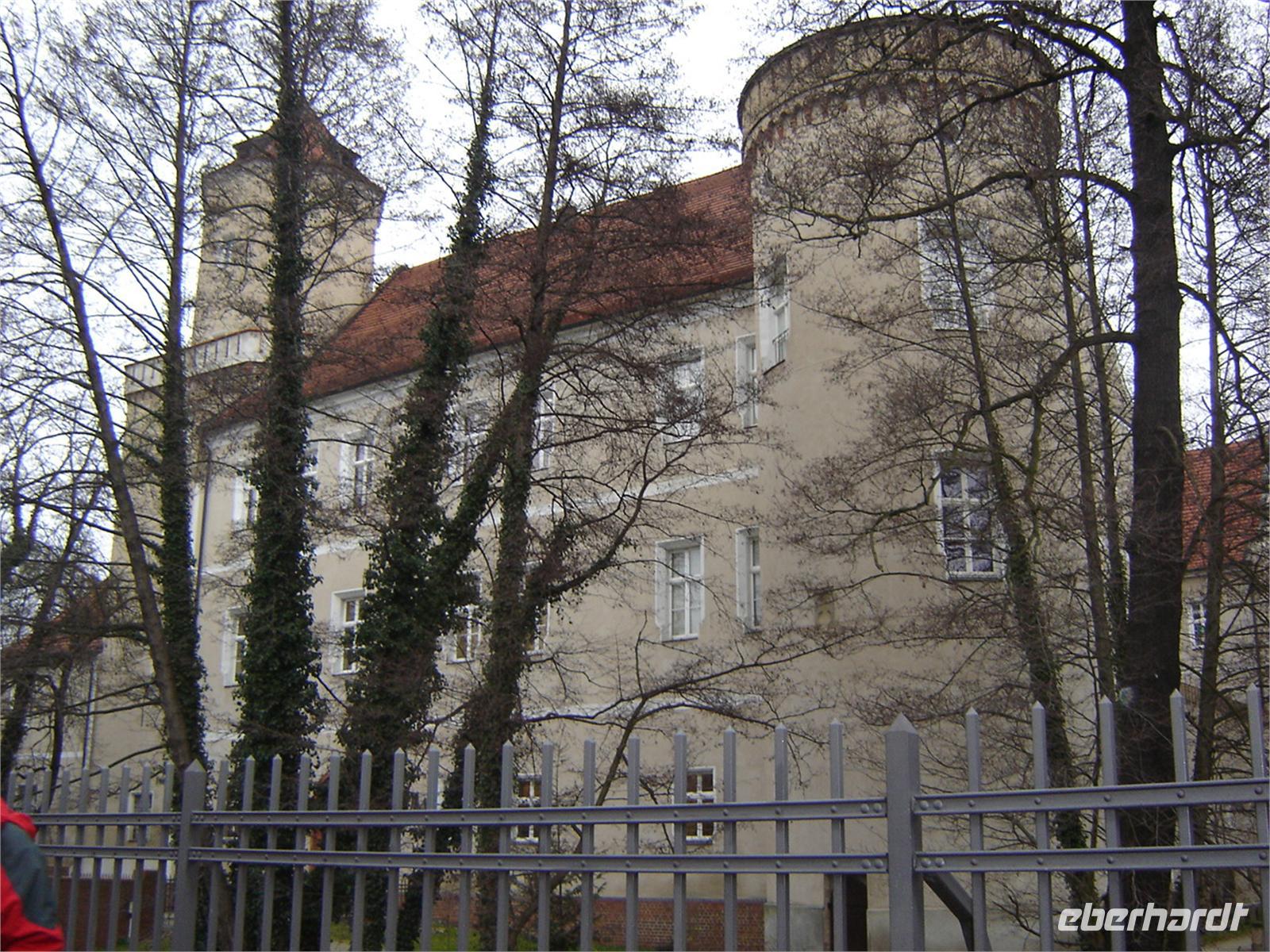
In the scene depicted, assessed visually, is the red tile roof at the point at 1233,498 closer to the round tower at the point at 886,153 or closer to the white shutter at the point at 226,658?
the round tower at the point at 886,153

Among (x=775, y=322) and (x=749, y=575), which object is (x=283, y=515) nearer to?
(x=749, y=575)

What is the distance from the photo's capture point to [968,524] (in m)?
16.5

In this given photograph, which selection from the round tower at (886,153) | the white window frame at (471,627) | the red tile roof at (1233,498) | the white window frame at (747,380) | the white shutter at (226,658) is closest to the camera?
the round tower at (886,153)

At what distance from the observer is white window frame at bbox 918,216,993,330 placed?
54.0 ft

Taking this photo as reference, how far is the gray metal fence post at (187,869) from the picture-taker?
22.1ft

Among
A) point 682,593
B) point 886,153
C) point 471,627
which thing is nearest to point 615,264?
point 471,627

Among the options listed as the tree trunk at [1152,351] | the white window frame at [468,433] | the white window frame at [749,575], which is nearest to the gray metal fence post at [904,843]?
the tree trunk at [1152,351]

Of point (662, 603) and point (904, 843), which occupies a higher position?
point (662, 603)

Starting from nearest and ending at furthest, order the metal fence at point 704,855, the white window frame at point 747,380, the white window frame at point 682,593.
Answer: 1. the metal fence at point 704,855
2. the white window frame at point 747,380
3. the white window frame at point 682,593

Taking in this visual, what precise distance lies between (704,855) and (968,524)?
1254 centimetres

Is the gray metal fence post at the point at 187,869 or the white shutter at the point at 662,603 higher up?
the white shutter at the point at 662,603

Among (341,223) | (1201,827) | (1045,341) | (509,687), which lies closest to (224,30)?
(341,223)

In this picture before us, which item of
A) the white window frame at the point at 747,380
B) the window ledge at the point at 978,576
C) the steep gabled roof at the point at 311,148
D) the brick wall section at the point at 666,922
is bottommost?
the brick wall section at the point at 666,922

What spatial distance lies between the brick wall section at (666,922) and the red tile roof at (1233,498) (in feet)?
31.2
